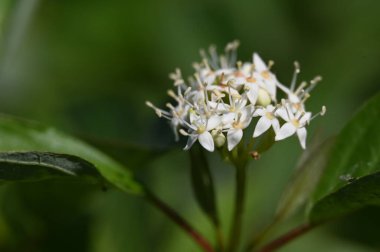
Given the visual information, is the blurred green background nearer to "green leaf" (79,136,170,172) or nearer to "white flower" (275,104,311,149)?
"green leaf" (79,136,170,172)

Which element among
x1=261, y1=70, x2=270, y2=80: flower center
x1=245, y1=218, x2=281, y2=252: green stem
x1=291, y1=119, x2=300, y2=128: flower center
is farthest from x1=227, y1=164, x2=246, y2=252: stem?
x1=261, y1=70, x2=270, y2=80: flower center

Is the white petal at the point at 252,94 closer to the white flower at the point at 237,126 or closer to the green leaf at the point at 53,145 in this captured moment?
the white flower at the point at 237,126

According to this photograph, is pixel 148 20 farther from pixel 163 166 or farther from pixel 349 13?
pixel 163 166

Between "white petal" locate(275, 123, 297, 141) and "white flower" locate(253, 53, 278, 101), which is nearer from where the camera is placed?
"white petal" locate(275, 123, 297, 141)

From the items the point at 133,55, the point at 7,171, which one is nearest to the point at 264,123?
the point at 7,171

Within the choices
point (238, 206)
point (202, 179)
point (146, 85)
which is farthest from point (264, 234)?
point (146, 85)

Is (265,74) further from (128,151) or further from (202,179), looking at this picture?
(128,151)

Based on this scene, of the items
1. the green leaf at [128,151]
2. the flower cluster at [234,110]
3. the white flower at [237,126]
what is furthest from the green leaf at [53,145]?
→ the white flower at [237,126]
